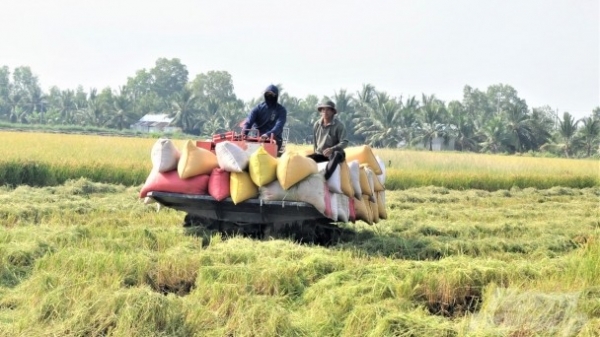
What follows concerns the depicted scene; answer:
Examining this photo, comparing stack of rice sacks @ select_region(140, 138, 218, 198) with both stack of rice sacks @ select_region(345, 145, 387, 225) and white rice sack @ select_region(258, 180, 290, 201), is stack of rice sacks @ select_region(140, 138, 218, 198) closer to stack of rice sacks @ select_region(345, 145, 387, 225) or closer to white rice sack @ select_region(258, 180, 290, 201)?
white rice sack @ select_region(258, 180, 290, 201)

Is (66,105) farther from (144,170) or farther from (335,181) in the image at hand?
(335,181)

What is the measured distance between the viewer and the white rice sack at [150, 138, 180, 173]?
6.00m

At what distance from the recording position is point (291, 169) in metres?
5.69

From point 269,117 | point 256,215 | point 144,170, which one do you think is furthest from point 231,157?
point 144,170

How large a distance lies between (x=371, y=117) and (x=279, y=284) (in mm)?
37455

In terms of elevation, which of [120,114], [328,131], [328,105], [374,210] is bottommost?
[374,210]

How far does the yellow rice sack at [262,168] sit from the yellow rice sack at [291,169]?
0.23ft

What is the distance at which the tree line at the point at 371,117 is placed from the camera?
40469mm

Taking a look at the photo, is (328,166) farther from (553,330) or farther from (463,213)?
(463,213)

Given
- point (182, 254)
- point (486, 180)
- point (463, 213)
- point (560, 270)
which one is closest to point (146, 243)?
point (182, 254)

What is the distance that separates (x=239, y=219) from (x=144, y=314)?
2.78 m

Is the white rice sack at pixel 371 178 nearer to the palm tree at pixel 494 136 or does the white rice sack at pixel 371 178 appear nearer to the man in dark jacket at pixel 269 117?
the man in dark jacket at pixel 269 117

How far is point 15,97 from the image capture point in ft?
215

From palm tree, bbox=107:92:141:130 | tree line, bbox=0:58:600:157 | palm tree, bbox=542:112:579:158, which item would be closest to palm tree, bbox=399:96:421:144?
tree line, bbox=0:58:600:157
